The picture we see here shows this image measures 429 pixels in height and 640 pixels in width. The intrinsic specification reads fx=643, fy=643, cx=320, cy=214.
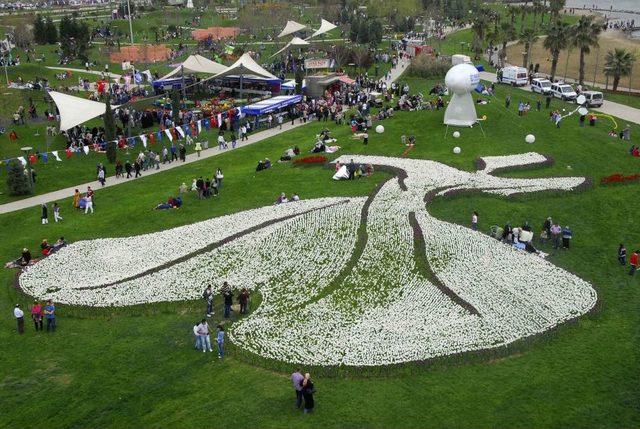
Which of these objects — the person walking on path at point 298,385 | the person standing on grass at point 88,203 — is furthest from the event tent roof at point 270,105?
Result: the person walking on path at point 298,385

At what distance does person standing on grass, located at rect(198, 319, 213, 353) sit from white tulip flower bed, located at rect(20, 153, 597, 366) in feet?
4.46

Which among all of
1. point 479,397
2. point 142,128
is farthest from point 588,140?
point 142,128

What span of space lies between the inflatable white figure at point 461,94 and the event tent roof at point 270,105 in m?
19.9

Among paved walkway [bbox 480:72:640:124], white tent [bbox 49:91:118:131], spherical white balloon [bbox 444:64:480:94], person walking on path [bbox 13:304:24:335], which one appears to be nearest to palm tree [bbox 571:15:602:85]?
paved walkway [bbox 480:72:640:124]

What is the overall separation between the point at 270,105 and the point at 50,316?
44.9m

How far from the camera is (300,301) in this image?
3312 centimetres

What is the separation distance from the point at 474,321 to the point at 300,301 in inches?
345

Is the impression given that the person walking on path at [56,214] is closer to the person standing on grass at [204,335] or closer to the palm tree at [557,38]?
the person standing on grass at [204,335]

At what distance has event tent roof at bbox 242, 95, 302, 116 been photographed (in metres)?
70.7

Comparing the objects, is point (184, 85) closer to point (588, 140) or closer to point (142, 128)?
point (142, 128)

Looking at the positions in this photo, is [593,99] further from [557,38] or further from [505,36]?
[505,36]

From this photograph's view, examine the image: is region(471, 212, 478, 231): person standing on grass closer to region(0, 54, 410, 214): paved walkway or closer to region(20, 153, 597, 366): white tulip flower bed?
region(20, 153, 597, 366): white tulip flower bed

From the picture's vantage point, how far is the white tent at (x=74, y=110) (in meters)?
61.9

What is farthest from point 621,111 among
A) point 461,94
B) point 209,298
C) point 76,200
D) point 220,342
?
point 220,342
